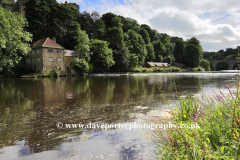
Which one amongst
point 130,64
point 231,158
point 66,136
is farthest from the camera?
point 130,64

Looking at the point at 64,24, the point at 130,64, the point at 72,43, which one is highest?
the point at 64,24

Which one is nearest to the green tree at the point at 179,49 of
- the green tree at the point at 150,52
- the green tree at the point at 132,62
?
the green tree at the point at 150,52

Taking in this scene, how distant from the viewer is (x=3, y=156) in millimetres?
4164

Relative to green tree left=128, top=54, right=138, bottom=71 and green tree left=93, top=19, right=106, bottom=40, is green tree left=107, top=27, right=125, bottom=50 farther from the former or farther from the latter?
green tree left=128, top=54, right=138, bottom=71

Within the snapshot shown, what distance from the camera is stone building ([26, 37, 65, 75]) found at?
152 feet

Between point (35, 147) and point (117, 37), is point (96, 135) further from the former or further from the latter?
point (117, 37)

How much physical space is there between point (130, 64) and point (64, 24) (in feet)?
98.6

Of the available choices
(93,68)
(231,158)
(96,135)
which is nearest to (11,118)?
(96,135)

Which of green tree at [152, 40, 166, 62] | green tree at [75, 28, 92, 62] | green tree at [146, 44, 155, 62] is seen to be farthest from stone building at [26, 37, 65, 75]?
green tree at [152, 40, 166, 62]

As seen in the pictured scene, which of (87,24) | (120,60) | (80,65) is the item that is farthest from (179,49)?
(80,65)

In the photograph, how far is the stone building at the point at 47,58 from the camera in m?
46.3

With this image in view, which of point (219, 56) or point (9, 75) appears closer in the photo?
point (9, 75)

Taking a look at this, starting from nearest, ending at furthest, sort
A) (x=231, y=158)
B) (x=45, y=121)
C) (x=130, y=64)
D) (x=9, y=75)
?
1. (x=231, y=158)
2. (x=45, y=121)
3. (x=9, y=75)
4. (x=130, y=64)

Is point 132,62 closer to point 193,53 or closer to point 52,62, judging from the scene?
point 52,62
